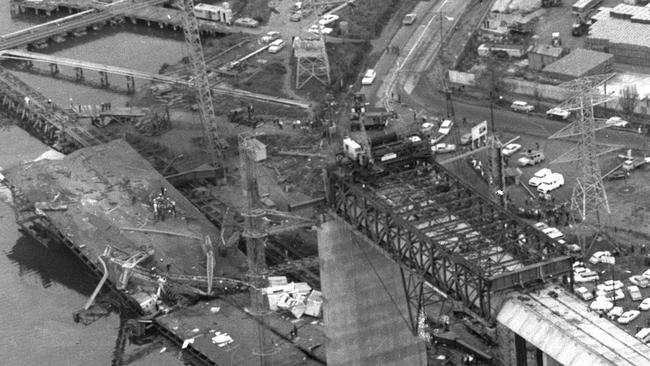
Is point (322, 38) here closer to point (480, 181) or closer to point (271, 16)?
point (271, 16)

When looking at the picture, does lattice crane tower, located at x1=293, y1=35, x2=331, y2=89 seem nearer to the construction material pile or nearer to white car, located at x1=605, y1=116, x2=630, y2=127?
white car, located at x1=605, y1=116, x2=630, y2=127

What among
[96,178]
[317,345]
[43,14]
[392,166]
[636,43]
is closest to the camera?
[392,166]

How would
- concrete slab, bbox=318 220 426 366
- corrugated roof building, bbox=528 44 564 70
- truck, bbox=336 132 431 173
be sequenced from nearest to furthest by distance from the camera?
truck, bbox=336 132 431 173 < concrete slab, bbox=318 220 426 366 < corrugated roof building, bbox=528 44 564 70

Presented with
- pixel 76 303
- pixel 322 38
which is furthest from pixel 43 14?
pixel 76 303

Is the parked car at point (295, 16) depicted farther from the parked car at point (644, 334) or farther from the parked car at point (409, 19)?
the parked car at point (644, 334)

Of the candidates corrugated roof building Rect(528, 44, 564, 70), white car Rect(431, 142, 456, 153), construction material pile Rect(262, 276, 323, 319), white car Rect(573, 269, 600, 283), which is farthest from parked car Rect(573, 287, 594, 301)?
corrugated roof building Rect(528, 44, 564, 70)

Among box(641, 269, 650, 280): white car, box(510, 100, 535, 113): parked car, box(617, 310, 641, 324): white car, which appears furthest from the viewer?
box(510, 100, 535, 113): parked car
